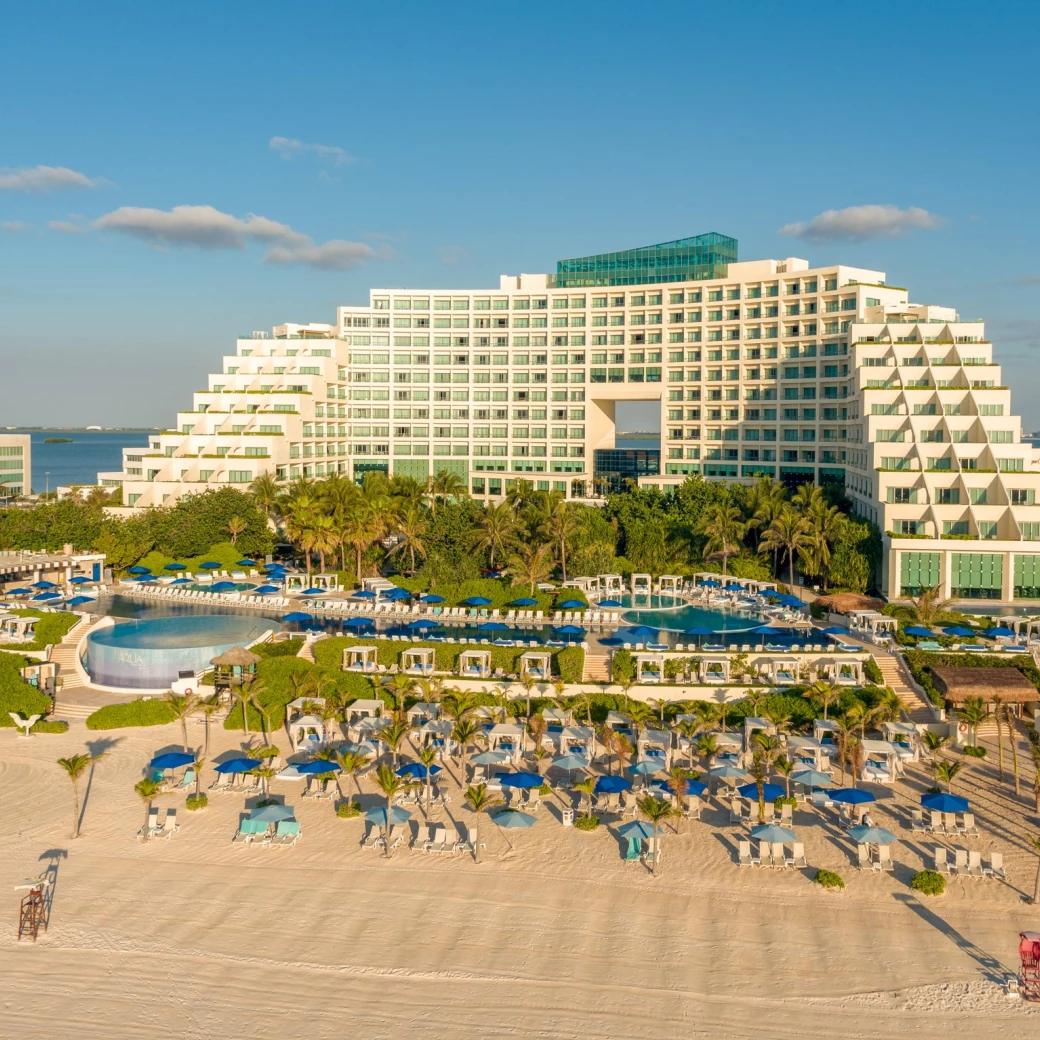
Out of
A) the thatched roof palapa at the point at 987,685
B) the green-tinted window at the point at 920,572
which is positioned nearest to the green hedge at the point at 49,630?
the thatched roof palapa at the point at 987,685

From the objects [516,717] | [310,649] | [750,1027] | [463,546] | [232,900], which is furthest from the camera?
[463,546]

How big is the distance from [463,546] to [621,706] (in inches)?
1108

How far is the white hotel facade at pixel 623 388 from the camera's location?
251ft

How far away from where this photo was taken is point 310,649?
2053 inches

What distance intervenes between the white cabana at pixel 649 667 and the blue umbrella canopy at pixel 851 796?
14.9m

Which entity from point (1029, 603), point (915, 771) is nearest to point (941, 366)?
point (1029, 603)

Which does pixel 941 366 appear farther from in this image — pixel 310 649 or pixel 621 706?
pixel 310 649

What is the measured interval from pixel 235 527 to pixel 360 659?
3347 centimetres

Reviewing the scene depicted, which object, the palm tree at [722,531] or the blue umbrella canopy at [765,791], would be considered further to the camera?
the palm tree at [722,531]

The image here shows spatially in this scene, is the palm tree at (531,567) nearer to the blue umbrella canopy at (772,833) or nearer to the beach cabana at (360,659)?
the beach cabana at (360,659)

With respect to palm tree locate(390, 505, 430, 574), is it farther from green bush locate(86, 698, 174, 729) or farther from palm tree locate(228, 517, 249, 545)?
green bush locate(86, 698, 174, 729)

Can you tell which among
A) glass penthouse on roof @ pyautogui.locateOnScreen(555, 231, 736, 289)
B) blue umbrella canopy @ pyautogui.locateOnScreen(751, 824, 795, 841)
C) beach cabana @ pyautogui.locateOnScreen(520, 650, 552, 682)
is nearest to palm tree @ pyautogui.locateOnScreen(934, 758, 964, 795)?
blue umbrella canopy @ pyautogui.locateOnScreen(751, 824, 795, 841)

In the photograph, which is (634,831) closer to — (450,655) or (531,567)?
(450,655)

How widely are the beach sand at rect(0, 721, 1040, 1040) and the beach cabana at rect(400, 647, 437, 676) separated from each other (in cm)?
1423
